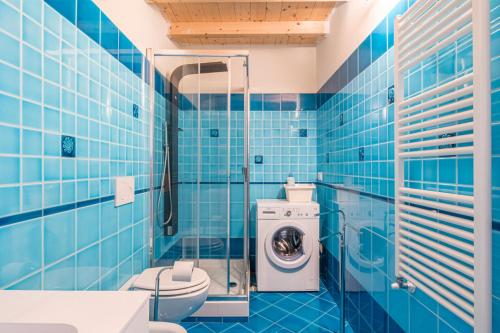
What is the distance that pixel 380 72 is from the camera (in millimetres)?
1626

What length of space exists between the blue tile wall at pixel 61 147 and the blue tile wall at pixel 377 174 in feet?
4.87

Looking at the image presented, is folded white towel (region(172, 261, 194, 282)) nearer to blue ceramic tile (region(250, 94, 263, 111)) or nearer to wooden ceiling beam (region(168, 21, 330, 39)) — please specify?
blue ceramic tile (region(250, 94, 263, 111))

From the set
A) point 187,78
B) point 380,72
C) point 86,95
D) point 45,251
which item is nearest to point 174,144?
point 187,78

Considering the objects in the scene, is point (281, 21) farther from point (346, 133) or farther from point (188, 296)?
point (188, 296)

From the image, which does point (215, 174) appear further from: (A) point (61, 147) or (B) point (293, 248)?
(A) point (61, 147)

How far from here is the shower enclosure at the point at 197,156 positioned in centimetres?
226

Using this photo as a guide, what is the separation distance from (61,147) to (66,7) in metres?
0.59

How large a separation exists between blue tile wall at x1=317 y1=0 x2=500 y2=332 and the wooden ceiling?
2.12 feet

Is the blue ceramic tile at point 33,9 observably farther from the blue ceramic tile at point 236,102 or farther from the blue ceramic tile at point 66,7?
the blue ceramic tile at point 236,102

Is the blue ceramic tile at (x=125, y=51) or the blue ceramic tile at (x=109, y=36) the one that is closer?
the blue ceramic tile at (x=109, y=36)

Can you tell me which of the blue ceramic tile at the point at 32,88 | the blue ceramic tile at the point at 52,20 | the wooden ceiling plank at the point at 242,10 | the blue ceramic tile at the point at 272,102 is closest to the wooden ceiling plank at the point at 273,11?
the wooden ceiling plank at the point at 242,10

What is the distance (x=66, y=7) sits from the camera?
45.8 inches

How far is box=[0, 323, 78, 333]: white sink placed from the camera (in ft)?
1.75

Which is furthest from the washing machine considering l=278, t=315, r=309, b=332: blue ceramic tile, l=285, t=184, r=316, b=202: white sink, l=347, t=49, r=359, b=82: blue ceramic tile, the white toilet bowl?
l=347, t=49, r=359, b=82: blue ceramic tile
